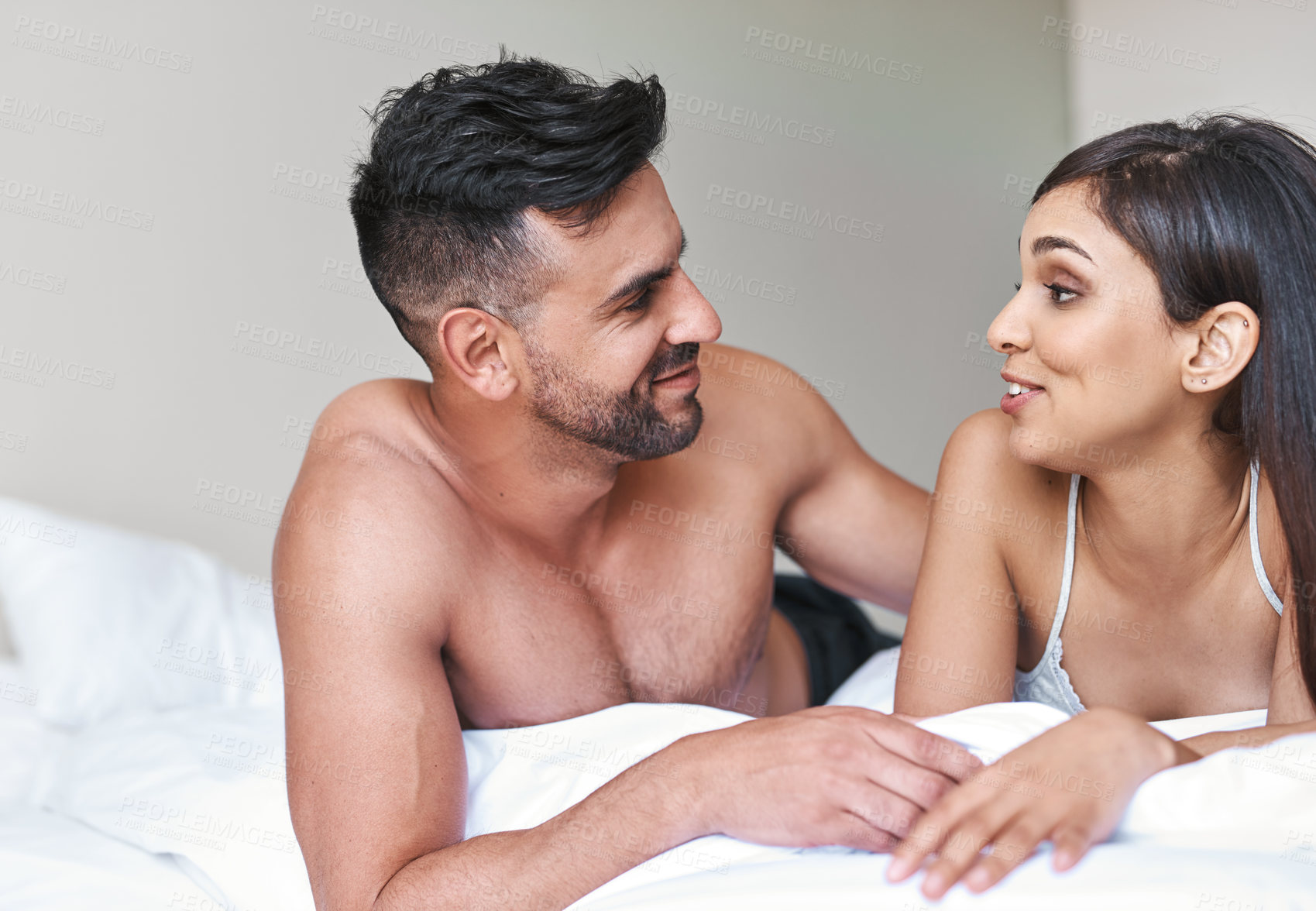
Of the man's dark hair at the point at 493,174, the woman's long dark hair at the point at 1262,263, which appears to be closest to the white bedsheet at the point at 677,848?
the woman's long dark hair at the point at 1262,263

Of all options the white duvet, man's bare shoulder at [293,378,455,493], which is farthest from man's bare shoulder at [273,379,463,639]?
the white duvet

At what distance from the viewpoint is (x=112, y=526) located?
2062 millimetres

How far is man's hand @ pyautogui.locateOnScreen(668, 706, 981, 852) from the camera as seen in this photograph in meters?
0.94

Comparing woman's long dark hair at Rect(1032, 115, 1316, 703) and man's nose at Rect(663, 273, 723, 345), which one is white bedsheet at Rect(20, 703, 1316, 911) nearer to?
woman's long dark hair at Rect(1032, 115, 1316, 703)

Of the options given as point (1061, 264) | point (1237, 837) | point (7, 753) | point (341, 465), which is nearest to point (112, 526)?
point (7, 753)

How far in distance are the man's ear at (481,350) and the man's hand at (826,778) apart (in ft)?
1.89

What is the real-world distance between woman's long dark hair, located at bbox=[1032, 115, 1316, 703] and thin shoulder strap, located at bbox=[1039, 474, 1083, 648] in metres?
0.22

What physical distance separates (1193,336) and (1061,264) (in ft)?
0.50

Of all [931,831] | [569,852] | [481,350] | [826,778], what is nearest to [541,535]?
[481,350]

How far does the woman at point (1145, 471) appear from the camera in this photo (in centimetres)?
109

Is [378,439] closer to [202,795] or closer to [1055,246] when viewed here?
[202,795]

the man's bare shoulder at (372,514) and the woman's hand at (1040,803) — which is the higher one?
the man's bare shoulder at (372,514)

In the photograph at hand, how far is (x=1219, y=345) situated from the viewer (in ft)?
3.67

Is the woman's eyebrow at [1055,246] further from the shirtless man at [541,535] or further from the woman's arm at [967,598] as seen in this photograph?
the shirtless man at [541,535]
